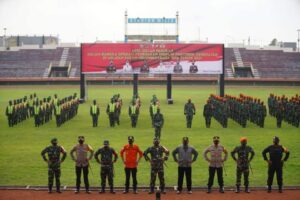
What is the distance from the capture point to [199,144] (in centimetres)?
2044

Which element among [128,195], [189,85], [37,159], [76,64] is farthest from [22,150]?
[76,64]

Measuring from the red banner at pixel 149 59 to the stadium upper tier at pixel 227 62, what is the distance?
3326 cm

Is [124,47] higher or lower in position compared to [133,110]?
higher

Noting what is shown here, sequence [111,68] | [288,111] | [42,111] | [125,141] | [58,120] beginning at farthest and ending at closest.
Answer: [111,68] < [288,111] < [42,111] < [58,120] < [125,141]

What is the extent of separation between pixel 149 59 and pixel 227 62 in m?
39.2

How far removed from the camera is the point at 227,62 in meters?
77.1

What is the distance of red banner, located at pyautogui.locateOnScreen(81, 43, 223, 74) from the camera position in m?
39.4

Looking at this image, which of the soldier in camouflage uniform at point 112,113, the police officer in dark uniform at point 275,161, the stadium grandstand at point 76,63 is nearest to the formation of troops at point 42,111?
the soldier in camouflage uniform at point 112,113

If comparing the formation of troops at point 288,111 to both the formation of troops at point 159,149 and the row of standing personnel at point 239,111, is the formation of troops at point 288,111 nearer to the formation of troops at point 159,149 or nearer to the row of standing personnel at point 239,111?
the formation of troops at point 159,149

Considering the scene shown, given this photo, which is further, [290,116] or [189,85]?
[189,85]

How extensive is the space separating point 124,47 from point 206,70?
20.7ft

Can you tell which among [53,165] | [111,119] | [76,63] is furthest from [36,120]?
[76,63]

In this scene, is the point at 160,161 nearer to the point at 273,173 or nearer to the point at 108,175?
the point at 108,175

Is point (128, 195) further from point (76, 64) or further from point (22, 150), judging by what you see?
point (76, 64)
